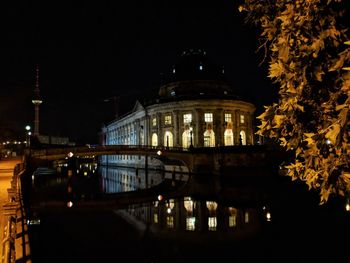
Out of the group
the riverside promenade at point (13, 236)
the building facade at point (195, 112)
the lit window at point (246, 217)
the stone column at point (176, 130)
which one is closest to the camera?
the riverside promenade at point (13, 236)

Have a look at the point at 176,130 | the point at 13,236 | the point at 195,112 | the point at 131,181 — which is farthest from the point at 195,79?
the point at 13,236

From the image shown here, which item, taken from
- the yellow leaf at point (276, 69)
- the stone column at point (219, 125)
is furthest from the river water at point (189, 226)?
the stone column at point (219, 125)

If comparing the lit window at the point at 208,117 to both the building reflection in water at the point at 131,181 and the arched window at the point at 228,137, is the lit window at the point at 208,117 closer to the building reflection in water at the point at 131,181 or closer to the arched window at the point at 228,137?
the arched window at the point at 228,137

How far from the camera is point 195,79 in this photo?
81.2 metres

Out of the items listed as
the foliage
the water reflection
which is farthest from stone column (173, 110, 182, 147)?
the foliage

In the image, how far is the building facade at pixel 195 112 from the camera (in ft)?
238

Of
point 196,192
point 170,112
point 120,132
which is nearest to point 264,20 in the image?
point 196,192

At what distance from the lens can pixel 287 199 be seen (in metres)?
33.2

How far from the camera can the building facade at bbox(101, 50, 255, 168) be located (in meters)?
72.4

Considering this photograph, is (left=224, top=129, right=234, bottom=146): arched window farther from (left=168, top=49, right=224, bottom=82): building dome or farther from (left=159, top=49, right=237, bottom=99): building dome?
(left=168, top=49, right=224, bottom=82): building dome

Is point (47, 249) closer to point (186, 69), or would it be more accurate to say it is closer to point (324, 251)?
point (324, 251)

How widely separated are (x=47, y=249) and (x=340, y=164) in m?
17.4

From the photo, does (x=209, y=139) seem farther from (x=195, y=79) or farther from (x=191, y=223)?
(x=191, y=223)

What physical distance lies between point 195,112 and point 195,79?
481 inches
